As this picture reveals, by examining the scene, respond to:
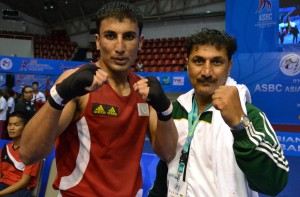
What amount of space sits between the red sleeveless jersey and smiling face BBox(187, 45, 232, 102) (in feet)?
1.14

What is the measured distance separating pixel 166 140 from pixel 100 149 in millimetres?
319

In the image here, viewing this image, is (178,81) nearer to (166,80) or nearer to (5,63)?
→ (166,80)

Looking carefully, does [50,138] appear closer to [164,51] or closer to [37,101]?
[37,101]

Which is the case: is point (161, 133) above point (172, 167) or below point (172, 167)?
above

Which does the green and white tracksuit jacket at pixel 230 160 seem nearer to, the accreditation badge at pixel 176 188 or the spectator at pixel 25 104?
the accreditation badge at pixel 176 188

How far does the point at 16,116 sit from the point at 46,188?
80cm

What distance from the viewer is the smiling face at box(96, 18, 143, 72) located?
63.7 inches

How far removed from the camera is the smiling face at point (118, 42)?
162 cm

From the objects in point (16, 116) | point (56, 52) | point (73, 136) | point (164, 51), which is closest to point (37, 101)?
point (16, 116)

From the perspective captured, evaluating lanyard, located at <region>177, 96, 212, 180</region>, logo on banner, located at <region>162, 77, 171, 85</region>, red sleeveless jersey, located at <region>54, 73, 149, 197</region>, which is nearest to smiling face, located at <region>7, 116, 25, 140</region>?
red sleeveless jersey, located at <region>54, 73, 149, 197</region>

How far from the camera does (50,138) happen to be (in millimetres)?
1475

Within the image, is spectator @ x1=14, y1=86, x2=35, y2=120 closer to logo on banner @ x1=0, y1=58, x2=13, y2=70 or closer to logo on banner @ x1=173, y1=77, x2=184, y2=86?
logo on banner @ x1=0, y1=58, x2=13, y2=70

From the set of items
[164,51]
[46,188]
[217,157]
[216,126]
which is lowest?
[46,188]

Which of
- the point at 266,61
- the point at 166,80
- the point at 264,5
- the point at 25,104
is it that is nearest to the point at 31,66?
the point at 25,104
